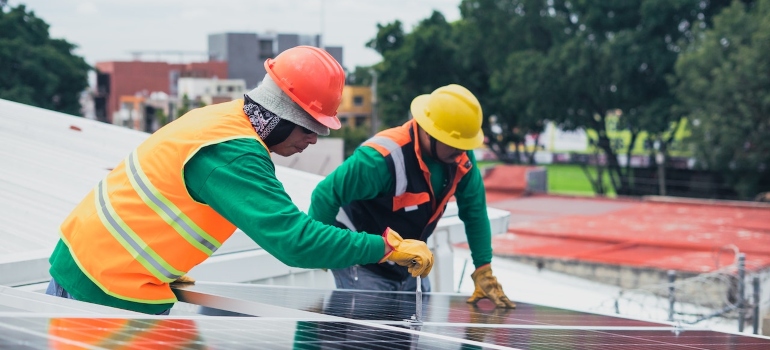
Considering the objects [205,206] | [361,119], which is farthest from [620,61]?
[361,119]

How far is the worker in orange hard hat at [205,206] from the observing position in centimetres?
301

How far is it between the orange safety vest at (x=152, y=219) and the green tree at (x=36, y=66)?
131 feet

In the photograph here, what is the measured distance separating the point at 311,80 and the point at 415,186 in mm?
2056

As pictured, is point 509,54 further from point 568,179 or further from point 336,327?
point 336,327

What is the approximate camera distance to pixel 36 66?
42312 mm

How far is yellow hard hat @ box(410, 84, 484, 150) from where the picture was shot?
5332 millimetres

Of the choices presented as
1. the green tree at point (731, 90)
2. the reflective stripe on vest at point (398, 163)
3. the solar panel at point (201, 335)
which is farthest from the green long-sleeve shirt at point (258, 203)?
the green tree at point (731, 90)

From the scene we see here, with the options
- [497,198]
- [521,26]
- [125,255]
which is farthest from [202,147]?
[521,26]

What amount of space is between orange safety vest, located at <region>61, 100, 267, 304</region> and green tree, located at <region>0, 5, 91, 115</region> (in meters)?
40.0

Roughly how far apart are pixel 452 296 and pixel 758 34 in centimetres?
2577

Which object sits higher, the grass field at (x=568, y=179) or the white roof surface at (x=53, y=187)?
the grass field at (x=568, y=179)

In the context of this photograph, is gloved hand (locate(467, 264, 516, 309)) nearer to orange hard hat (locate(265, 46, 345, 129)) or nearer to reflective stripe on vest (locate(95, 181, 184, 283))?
orange hard hat (locate(265, 46, 345, 129))

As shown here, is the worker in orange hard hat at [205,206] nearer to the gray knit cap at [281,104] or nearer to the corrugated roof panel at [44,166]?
the gray knit cap at [281,104]

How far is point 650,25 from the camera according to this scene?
35062mm
